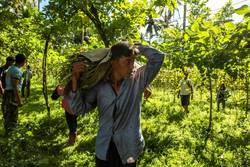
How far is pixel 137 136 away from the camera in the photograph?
3.41m

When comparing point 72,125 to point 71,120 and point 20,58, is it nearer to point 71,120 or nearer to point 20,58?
point 71,120

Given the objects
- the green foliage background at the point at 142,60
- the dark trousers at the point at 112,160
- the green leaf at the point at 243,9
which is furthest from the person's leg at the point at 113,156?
the green foliage background at the point at 142,60

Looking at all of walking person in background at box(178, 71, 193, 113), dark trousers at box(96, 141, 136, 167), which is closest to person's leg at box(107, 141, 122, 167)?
→ dark trousers at box(96, 141, 136, 167)

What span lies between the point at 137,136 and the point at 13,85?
501 cm

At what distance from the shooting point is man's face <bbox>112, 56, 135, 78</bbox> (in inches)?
127

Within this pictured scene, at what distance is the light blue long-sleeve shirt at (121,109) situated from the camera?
3.33 m

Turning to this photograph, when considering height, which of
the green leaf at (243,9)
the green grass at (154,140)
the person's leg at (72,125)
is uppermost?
the green leaf at (243,9)

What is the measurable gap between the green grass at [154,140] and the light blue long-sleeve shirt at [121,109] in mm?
716

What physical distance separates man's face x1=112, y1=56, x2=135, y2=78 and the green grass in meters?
1.15

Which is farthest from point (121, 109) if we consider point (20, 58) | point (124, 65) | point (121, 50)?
point (20, 58)

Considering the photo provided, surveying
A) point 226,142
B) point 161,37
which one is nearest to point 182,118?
point 226,142

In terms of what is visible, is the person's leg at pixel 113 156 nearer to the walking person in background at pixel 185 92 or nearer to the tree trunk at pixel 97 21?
the tree trunk at pixel 97 21

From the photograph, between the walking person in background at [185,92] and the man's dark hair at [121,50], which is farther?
the walking person in background at [185,92]

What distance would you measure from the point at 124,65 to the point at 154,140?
6.03m
